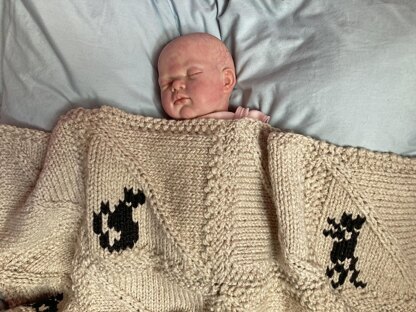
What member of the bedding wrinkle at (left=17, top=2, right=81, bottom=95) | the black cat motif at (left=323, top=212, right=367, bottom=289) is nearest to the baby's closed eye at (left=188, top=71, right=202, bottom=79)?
the bedding wrinkle at (left=17, top=2, right=81, bottom=95)

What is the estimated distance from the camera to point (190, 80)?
1.10 metres

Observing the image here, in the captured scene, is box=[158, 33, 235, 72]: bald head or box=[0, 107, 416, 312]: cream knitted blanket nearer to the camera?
box=[0, 107, 416, 312]: cream knitted blanket

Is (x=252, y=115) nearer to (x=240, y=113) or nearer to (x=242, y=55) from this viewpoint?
(x=240, y=113)

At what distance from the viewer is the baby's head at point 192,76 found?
3.60 feet

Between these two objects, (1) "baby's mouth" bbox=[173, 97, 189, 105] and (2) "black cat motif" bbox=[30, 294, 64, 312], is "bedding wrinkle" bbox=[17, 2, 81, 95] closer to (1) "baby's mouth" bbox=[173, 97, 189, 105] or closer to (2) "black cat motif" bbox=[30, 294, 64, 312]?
(1) "baby's mouth" bbox=[173, 97, 189, 105]

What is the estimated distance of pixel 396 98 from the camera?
3.35ft

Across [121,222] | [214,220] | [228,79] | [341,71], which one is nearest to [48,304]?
[121,222]

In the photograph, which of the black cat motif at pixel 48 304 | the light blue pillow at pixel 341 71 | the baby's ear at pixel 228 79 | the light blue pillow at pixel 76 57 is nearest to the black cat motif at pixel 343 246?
the light blue pillow at pixel 341 71

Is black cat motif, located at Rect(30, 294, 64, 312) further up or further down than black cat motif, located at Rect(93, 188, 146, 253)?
further down

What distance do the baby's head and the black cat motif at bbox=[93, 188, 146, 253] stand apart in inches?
8.4

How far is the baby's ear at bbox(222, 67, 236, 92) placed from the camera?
1135mm

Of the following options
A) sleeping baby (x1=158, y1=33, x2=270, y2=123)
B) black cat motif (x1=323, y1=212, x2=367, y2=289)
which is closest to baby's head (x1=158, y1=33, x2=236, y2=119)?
sleeping baby (x1=158, y1=33, x2=270, y2=123)

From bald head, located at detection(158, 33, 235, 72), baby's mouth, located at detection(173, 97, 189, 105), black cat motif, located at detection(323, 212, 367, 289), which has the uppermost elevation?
bald head, located at detection(158, 33, 235, 72)

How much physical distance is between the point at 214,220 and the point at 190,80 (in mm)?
321
